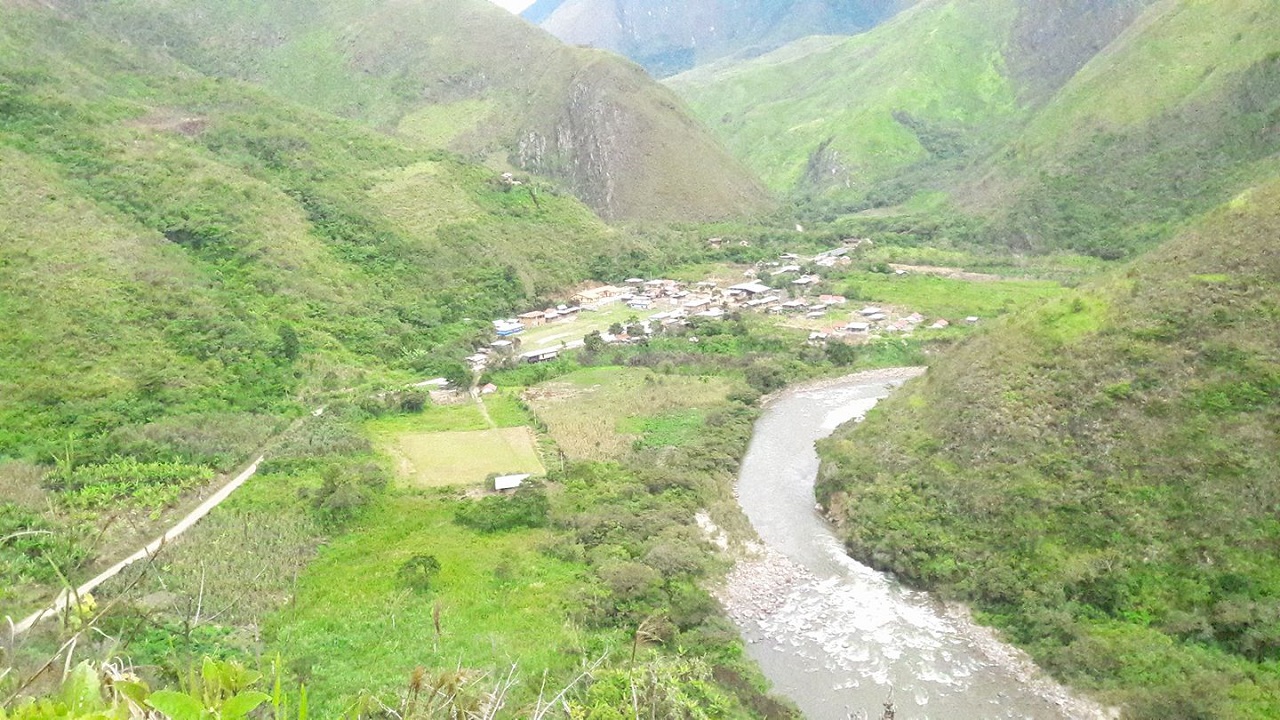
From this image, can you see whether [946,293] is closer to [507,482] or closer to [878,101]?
[507,482]

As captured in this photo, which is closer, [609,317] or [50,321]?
[50,321]

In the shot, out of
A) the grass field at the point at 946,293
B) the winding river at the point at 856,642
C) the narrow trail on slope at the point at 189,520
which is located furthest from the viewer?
the grass field at the point at 946,293

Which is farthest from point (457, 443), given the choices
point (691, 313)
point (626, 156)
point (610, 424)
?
point (626, 156)

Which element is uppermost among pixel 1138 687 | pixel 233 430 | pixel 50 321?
pixel 50 321

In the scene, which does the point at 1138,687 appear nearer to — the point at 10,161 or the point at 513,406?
the point at 513,406

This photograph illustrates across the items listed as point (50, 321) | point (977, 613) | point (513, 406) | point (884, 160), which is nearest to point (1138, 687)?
point (977, 613)

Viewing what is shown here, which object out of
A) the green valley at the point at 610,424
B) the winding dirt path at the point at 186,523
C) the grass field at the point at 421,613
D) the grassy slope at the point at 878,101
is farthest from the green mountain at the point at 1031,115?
the winding dirt path at the point at 186,523

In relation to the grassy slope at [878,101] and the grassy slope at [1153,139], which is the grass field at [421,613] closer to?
the grassy slope at [1153,139]
